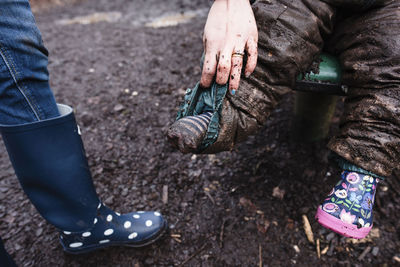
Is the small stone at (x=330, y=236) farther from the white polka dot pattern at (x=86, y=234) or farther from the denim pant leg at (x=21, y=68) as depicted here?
the denim pant leg at (x=21, y=68)

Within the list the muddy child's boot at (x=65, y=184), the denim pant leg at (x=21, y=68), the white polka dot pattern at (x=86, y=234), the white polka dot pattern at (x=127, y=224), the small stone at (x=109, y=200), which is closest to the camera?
the denim pant leg at (x=21, y=68)

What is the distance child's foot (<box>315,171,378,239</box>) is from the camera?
3.44ft

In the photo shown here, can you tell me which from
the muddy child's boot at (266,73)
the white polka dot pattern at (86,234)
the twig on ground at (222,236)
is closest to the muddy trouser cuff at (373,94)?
the muddy child's boot at (266,73)

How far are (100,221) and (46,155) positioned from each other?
1.50 feet

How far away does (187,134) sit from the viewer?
37.8 inches

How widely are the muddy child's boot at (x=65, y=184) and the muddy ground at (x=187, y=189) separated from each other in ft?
0.45

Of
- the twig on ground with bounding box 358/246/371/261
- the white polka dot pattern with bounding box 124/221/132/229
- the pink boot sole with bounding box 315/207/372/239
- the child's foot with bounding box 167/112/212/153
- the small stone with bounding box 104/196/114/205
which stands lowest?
the twig on ground with bounding box 358/246/371/261

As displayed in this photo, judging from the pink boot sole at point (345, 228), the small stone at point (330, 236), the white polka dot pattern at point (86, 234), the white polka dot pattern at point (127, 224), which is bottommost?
the small stone at point (330, 236)

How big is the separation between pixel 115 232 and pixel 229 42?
1.05m

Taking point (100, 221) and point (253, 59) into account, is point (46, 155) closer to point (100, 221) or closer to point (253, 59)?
point (100, 221)

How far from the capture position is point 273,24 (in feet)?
3.82

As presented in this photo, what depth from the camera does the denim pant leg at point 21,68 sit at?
35.7 inches

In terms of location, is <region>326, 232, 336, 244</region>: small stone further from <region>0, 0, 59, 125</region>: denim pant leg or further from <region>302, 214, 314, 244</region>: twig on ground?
<region>0, 0, 59, 125</region>: denim pant leg

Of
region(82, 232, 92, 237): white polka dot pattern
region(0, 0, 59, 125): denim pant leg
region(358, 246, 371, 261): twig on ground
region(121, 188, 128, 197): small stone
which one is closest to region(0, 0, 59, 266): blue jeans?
region(0, 0, 59, 125): denim pant leg
